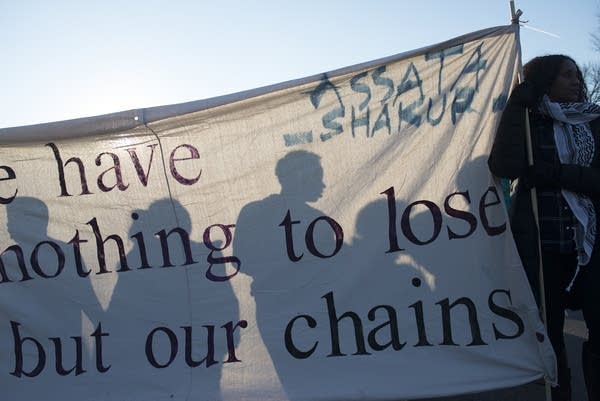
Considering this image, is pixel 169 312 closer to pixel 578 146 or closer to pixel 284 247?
pixel 284 247

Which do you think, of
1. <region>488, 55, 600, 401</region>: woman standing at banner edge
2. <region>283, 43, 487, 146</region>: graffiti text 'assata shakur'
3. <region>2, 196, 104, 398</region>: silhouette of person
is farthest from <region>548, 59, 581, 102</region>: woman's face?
<region>2, 196, 104, 398</region>: silhouette of person

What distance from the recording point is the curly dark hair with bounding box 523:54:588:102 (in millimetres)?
2637

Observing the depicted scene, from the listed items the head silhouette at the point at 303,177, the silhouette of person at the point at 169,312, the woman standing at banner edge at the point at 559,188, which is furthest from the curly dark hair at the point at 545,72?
the silhouette of person at the point at 169,312

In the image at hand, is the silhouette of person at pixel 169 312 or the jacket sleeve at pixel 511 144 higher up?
the jacket sleeve at pixel 511 144

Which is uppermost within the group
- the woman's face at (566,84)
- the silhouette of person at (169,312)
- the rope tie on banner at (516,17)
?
the rope tie on banner at (516,17)

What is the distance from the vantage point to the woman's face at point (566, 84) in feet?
8.70

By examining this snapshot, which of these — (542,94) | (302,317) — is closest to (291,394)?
(302,317)

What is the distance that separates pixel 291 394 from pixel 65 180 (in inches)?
61.9

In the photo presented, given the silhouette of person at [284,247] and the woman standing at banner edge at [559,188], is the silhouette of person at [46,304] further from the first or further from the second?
the woman standing at banner edge at [559,188]

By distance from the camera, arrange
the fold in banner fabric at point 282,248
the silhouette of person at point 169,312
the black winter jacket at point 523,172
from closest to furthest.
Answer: the black winter jacket at point 523,172 < the fold in banner fabric at point 282,248 < the silhouette of person at point 169,312

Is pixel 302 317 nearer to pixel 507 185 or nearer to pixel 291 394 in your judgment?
pixel 291 394

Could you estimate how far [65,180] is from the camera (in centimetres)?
292

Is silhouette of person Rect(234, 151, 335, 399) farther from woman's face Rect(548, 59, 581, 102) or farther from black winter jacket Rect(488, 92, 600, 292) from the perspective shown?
woman's face Rect(548, 59, 581, 102)

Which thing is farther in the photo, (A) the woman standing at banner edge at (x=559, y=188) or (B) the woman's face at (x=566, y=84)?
(B) the woman's face at (x=566, y=84)
